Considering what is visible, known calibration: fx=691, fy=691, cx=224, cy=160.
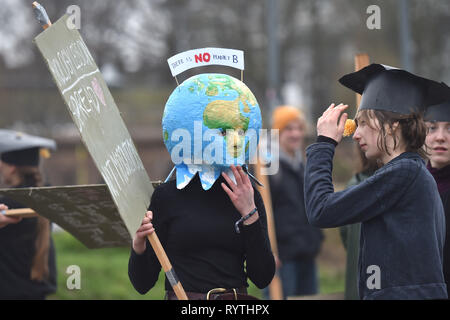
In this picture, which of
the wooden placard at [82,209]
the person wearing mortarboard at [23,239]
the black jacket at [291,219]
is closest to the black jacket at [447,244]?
the wooden placard at [82,209]

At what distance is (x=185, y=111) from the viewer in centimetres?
293

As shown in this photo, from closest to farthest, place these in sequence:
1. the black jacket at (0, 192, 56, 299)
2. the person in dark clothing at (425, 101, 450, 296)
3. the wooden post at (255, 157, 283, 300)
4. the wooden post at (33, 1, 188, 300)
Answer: the wooden post at (33, 1, 188, 300)
the person in dark clothing at (425, 101, 450, 296)
the black jacket at (0, 192, 56, 299)
the wooden post at (255, 157, 283, 300)

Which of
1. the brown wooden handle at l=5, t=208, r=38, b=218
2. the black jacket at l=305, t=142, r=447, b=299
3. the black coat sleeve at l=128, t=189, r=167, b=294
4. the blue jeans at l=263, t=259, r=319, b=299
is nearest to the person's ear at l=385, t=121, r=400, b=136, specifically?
the black jacket at l=305, t=142, r=447, b=299

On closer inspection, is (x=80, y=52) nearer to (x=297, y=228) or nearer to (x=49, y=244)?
(x=49, y=244)

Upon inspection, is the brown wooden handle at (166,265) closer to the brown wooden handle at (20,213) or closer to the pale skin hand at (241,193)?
the pale skin hand at (241,193)

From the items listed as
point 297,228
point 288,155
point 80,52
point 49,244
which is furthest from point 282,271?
point 80,52

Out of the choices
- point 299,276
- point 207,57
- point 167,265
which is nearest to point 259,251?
point 167,265

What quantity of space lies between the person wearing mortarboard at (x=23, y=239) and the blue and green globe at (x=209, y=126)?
1532mm

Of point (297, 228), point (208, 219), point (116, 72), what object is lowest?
A: point (297, 228)

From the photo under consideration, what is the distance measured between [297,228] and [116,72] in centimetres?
1725

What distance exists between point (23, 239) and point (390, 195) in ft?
7.99

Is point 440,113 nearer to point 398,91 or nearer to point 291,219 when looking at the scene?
point 398,91

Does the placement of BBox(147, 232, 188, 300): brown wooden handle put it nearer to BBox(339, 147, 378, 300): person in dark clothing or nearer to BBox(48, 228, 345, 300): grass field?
BBox(339, 147, 378, 300): person in dark clothing

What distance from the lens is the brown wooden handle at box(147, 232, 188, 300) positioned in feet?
9.03
